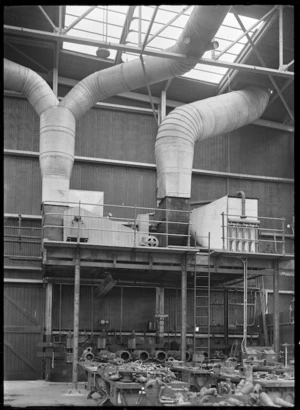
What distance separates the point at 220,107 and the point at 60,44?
20.9 ft

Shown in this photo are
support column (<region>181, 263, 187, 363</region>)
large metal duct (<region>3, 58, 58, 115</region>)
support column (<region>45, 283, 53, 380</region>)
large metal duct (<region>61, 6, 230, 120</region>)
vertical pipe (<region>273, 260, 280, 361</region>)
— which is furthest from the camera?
support column (<region>45, 283, 53, 380</region>)

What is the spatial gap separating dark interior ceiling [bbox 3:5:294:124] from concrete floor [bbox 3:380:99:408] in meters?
11.3

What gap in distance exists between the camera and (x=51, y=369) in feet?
70.8

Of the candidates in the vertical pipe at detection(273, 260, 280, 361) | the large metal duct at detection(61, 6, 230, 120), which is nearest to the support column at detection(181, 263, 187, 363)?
the vertical pipe at detection(273, 260, 280, 361)

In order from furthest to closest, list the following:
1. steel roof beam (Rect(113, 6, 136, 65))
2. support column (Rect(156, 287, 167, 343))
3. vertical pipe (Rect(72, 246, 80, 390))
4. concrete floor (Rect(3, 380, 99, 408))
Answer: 1. support column (Rect(156, 287, 167, 343))
2. steel roof beam (Rect(113, 6, 136, 65))
3. vertical pipe (Rect(72, 246, 80, 390))
4. concrete floor (Rect(3, 380, 99, 408))

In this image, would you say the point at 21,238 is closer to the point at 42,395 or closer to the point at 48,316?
the point at 48,316

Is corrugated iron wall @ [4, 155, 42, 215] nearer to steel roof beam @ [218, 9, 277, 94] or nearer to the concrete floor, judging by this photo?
the concrete floor

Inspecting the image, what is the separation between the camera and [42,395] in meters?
17.2

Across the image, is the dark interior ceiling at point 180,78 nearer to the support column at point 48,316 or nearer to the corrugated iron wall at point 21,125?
the corrugated iron wall at point 21,125

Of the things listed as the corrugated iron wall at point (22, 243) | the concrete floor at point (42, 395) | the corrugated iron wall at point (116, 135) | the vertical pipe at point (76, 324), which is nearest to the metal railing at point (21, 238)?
the corrugated iron wall at point (22, 243)

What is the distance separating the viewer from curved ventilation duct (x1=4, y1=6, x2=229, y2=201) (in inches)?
774

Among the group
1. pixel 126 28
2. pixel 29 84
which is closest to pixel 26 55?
pixel 29 84

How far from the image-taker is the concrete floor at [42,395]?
1499 centimetres

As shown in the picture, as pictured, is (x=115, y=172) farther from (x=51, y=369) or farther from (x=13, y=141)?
(x=51, y=369)
